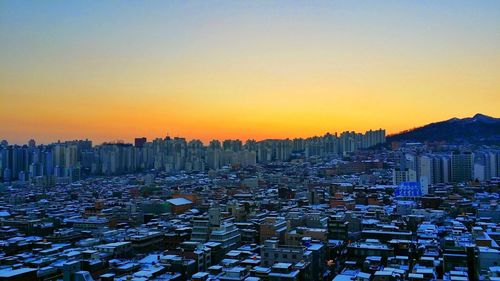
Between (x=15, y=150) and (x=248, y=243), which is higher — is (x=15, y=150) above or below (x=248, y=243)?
above

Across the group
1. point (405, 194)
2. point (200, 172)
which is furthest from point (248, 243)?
point (200, 172)

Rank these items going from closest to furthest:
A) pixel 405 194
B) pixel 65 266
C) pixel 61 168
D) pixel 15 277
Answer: pixel 15 277, pixel 65 266, pixel 405 194, pixel 61 168

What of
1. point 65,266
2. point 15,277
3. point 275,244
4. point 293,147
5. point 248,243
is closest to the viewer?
point 15,277

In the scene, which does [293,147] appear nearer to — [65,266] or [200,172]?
[200,172]

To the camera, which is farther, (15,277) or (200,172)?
(200,172)

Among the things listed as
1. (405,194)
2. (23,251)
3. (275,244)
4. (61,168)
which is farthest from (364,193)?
(61,168)

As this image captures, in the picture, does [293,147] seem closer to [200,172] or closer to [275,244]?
[200,172]
